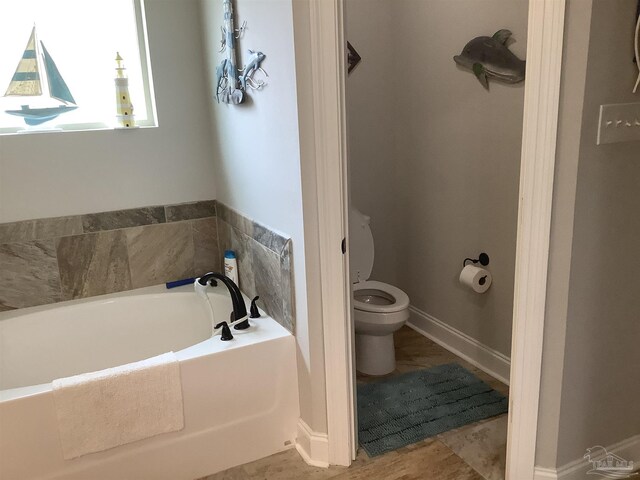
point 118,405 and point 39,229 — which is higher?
point 39,229

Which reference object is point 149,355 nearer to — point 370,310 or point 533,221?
point 370,310

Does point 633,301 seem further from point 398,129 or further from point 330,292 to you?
point 398,129

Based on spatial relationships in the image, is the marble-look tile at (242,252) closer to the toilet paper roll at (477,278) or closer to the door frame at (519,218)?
the door frame at (519,218)

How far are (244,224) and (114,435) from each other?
101 cm

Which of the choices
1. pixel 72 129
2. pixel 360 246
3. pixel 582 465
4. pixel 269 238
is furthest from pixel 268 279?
pixel 582 465

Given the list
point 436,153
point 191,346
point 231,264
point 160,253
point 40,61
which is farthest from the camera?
point 436,153

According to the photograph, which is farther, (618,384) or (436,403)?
(436,403)

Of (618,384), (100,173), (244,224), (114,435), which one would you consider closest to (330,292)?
(244,224)

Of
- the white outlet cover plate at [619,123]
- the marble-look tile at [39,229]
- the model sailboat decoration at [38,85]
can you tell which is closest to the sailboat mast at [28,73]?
the model sailboat decoration at [38,85]

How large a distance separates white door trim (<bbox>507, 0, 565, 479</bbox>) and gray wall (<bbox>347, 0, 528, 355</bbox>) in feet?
2.76

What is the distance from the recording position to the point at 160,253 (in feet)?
9.29

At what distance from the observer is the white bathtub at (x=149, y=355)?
189 cm

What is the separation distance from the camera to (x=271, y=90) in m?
2.06

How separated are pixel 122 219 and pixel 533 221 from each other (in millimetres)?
1872
